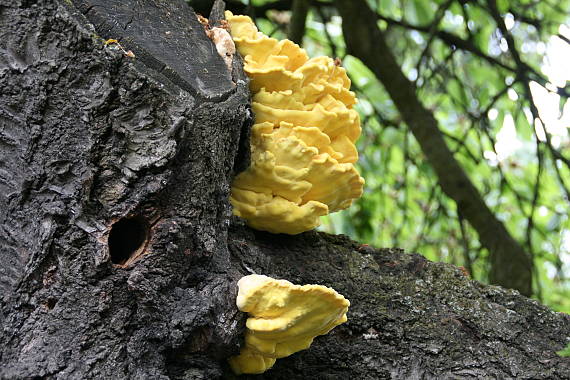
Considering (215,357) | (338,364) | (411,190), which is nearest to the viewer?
(215,357)

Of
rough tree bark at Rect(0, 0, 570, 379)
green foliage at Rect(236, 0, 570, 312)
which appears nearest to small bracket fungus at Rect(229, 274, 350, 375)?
rough tree bark at Rect(0, 0, 570, 379)

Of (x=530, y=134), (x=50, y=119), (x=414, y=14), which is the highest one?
(x=50, y=119)

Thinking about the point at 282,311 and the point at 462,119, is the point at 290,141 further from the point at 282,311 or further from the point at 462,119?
the point at 462,119

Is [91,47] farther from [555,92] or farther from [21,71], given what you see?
[555,92]

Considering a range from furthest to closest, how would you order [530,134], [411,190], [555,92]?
[411,190] → [530,134] → [555,92]

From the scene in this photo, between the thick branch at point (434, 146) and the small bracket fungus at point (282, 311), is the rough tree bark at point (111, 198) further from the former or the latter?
the thick branch at point (434, 146)

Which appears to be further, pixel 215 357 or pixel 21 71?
pixel 215 357

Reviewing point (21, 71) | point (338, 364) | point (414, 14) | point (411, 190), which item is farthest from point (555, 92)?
point (21, 71)
